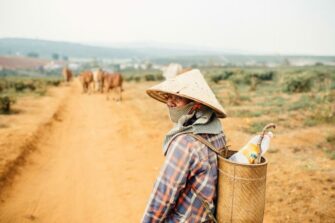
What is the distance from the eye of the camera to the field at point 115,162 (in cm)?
471

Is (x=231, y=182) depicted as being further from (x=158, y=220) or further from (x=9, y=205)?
(x=9, y=205)

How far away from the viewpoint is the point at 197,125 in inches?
82.1

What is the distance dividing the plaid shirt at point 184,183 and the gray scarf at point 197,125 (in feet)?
0.15

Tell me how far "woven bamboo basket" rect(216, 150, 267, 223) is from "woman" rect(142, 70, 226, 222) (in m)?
0.06

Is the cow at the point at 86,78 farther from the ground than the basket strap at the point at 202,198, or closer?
closer

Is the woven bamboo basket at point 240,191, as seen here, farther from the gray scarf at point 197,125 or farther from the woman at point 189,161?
the gray scarf at point 197,125

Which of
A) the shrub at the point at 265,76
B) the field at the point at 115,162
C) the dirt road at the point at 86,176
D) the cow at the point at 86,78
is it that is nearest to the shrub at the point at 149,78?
the shrub at the point at 265,76

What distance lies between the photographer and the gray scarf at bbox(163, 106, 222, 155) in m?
2.07

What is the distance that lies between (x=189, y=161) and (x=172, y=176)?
0.45 ft

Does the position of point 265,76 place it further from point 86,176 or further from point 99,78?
point 86,176

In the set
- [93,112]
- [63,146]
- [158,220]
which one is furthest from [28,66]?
[158,220]

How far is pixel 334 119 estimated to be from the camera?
10438 millimetres

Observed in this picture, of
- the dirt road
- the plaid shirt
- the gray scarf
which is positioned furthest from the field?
the gray scarf

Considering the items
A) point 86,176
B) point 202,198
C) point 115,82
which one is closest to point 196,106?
point 202,198
